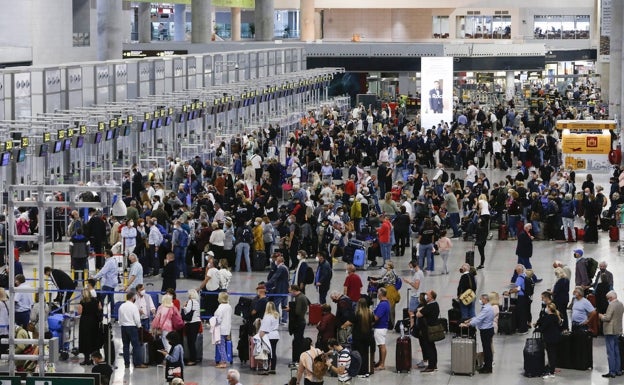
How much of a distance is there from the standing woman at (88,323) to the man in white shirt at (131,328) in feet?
1.04

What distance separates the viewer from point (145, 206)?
2834 cm

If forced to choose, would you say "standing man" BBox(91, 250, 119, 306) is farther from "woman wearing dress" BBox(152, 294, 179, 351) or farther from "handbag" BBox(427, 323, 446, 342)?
"handbag" BBox(427, 323, 446, 342)

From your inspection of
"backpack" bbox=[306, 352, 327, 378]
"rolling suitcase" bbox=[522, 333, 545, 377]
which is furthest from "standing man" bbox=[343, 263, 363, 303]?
"backpack" bbox=[306, 352, 327, 378]

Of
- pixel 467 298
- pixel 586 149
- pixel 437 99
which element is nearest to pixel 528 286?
pixel 467 298

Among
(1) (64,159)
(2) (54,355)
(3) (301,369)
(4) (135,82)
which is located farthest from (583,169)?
(2) (54,355)

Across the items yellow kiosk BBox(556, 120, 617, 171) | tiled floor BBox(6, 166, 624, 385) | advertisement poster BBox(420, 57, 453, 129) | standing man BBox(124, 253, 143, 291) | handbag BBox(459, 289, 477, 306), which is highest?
advertisement poster BBox(420, 57, 453, 129)

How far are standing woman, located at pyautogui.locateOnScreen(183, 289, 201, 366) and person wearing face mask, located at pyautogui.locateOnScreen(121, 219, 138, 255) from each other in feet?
19.6

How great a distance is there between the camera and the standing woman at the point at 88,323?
18172mm

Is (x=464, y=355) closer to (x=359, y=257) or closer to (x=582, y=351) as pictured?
(x=582, y=351)

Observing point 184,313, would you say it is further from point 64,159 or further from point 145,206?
point 64,159

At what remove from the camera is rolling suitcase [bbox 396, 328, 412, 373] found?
18.5m

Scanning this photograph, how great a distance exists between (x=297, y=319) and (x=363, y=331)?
98 cm

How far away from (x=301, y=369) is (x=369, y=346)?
7.81 feet

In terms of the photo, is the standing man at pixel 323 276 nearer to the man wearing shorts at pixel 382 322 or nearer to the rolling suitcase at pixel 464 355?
the man wearing shorts at pixel 382 322
